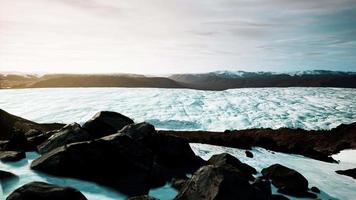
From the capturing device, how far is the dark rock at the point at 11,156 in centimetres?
1105

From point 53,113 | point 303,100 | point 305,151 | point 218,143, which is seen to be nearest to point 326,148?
point 305,151

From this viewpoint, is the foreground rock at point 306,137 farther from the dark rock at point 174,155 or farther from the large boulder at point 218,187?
the large boulder at point 218,187

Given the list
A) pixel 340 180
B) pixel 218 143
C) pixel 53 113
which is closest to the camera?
pixel 340 180

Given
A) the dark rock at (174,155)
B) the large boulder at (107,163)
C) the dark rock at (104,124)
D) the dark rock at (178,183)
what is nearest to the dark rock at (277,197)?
→ the dark rock at (174,155)

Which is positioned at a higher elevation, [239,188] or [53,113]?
[239,188]

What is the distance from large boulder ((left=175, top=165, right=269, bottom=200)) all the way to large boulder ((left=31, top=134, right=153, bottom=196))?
1828mm

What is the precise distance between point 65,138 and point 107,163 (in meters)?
2.46

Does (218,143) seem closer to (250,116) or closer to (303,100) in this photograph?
(250,116)

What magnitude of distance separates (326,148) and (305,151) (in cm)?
1367

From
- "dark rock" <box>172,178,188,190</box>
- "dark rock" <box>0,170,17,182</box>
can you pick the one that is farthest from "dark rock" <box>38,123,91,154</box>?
"dark rock" <box>172,178,188,190</box>

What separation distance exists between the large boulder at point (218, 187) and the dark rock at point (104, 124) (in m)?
5.50

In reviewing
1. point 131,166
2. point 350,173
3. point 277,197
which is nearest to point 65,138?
point 131,166

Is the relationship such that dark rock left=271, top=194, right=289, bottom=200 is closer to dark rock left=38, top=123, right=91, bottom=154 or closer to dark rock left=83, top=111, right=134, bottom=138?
dark rock left=83, top=111, right=134, bottom=138

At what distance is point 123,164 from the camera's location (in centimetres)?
1102
